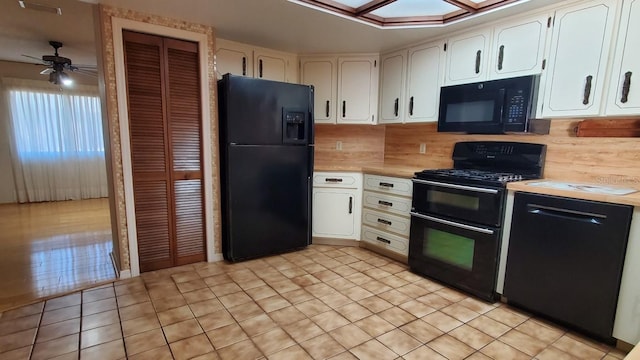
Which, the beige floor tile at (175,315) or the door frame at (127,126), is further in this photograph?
the door frame at (127,126)

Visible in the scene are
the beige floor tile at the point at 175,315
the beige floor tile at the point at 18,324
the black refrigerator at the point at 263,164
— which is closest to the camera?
the beige floor tile at the point at 18,324

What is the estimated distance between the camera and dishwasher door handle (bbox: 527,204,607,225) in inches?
69.6

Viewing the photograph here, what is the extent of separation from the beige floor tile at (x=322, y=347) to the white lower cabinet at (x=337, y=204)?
1.62m

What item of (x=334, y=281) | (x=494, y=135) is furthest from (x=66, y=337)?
(x=494, y=135)

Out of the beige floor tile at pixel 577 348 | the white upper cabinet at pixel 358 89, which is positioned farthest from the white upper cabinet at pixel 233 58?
the beige floor tile at pixel 577 348

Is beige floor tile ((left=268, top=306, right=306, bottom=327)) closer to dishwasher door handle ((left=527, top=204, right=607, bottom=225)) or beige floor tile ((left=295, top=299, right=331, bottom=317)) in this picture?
beige floor tile ((left=295, top=299, right=331, bottom=317))

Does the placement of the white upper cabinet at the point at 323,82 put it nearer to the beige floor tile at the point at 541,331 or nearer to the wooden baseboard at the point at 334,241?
the wooden baseboard at the point at 334,241

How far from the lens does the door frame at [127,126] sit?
238 centimetres

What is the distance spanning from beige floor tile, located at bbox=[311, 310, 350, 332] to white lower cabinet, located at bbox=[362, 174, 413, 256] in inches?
43.8

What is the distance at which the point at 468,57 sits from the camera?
267cm

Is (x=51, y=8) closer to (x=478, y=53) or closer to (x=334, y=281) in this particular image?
(x=334, y=281)

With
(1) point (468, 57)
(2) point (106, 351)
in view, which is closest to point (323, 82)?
(1) point (468, 57)

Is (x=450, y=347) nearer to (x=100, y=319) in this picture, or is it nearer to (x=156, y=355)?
(x=156, y=355)

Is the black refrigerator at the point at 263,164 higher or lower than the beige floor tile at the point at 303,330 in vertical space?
higher
